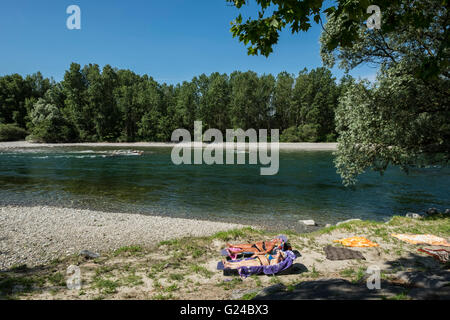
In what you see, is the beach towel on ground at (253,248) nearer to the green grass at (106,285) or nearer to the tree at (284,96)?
the green grass at (106,285)

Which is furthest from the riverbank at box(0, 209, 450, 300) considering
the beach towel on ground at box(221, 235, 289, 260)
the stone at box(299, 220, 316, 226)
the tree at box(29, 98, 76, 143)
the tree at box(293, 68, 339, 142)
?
the tree at box(29, 98, 76, 143)

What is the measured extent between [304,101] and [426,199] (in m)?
67.5

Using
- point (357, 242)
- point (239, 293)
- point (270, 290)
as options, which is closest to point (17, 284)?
point (239, 293)

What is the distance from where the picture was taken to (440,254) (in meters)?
7.85

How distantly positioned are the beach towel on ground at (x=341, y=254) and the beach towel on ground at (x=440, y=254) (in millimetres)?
2190

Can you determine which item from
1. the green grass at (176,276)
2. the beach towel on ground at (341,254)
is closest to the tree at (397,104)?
the beach towel on ground at (341,254)

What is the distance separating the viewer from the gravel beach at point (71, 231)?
9.09 meters

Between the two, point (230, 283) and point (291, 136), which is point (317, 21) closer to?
point (230, 283)

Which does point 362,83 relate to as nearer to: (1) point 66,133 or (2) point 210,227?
(2) point 210,227

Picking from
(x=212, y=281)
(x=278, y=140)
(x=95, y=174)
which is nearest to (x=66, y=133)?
(x=95, y=174)

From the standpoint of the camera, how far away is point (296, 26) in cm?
432

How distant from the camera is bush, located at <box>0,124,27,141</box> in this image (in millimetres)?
77500

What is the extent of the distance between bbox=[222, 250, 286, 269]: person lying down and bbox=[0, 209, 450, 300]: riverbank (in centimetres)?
44

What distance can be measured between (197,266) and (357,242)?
6.13 m
